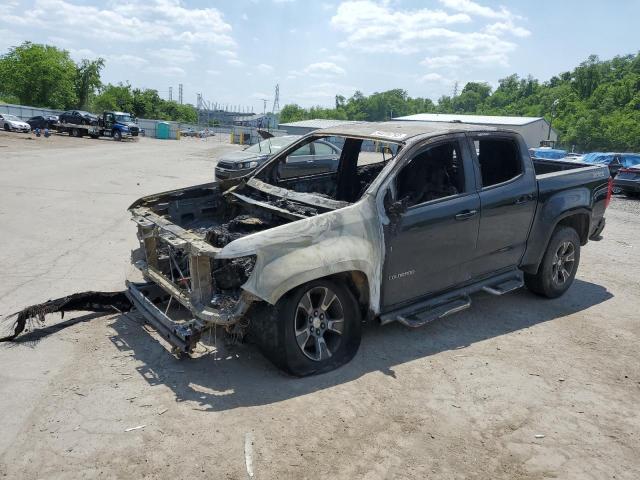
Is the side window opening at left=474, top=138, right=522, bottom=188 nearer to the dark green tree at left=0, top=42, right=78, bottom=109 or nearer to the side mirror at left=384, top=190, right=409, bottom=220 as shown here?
the side mirror at left=384, top=190, right=409, bottom=220

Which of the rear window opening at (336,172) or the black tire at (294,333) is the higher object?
the rear window opening at (336,172)

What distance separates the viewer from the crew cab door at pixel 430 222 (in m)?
4.38

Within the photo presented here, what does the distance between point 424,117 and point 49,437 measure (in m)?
52.6

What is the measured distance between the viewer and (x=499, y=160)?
554cm

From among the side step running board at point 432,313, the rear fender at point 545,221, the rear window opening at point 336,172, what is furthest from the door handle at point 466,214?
the rear window opening at point 336,172

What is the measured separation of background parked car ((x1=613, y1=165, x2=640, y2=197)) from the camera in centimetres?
1717

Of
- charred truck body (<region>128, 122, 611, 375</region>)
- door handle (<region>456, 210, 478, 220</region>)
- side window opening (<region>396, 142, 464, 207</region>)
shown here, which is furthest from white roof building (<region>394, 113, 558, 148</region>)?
door handle (<region>456, 210, 478, 220</region>)

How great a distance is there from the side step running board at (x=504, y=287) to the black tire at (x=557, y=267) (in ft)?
1.79

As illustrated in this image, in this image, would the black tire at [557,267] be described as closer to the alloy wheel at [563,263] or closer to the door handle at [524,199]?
the alloy wheel at [563,263]

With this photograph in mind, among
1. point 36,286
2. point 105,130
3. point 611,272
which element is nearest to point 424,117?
point 105,130

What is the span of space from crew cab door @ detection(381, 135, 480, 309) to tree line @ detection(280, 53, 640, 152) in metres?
56.6

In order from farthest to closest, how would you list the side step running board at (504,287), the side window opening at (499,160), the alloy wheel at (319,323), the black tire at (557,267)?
the black tire at (557,267), the side window opening at (499,160), the side step running board at (504,287), the alloy wheel at (319,323)

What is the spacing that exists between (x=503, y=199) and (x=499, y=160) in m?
0.60

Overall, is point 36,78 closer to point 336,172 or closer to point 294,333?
point 336,172
